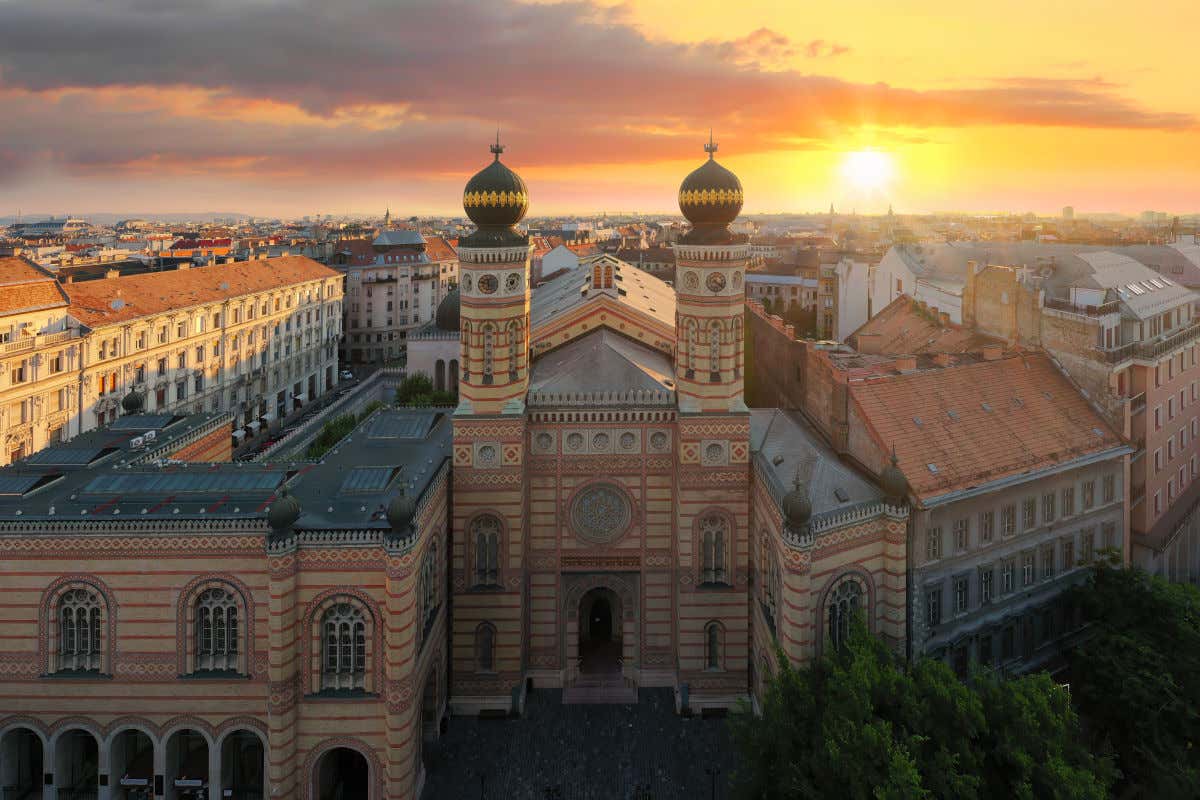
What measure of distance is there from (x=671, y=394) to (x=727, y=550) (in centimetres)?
734

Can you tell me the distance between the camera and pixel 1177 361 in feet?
160

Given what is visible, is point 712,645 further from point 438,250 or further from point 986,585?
point 438,250

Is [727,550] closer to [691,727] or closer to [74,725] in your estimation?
[691,727]

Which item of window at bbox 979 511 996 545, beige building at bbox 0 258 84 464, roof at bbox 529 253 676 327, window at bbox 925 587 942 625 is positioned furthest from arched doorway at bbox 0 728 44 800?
window at bbox 979 511 996 545

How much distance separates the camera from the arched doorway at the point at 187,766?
102 feet

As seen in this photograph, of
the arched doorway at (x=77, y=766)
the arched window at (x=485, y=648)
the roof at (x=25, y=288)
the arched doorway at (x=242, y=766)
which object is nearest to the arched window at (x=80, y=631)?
the arched doorway at (x=77, y=766)

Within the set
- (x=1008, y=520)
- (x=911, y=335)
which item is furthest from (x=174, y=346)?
(x=1008, y=520)

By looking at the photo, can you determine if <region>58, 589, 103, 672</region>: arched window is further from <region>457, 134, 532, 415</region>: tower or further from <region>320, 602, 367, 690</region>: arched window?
<region>457, 134, 532, 415</region>: tower

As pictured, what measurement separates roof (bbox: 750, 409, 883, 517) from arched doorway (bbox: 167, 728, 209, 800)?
23.5 metres

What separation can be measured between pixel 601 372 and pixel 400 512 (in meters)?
13.4

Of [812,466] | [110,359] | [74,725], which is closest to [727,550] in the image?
[812,466]

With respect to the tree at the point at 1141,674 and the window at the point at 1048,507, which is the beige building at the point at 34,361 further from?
the tree at the point at 1141,674

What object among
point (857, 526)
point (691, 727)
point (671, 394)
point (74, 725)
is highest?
point (671, 394)

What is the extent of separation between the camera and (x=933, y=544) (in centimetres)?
3488
